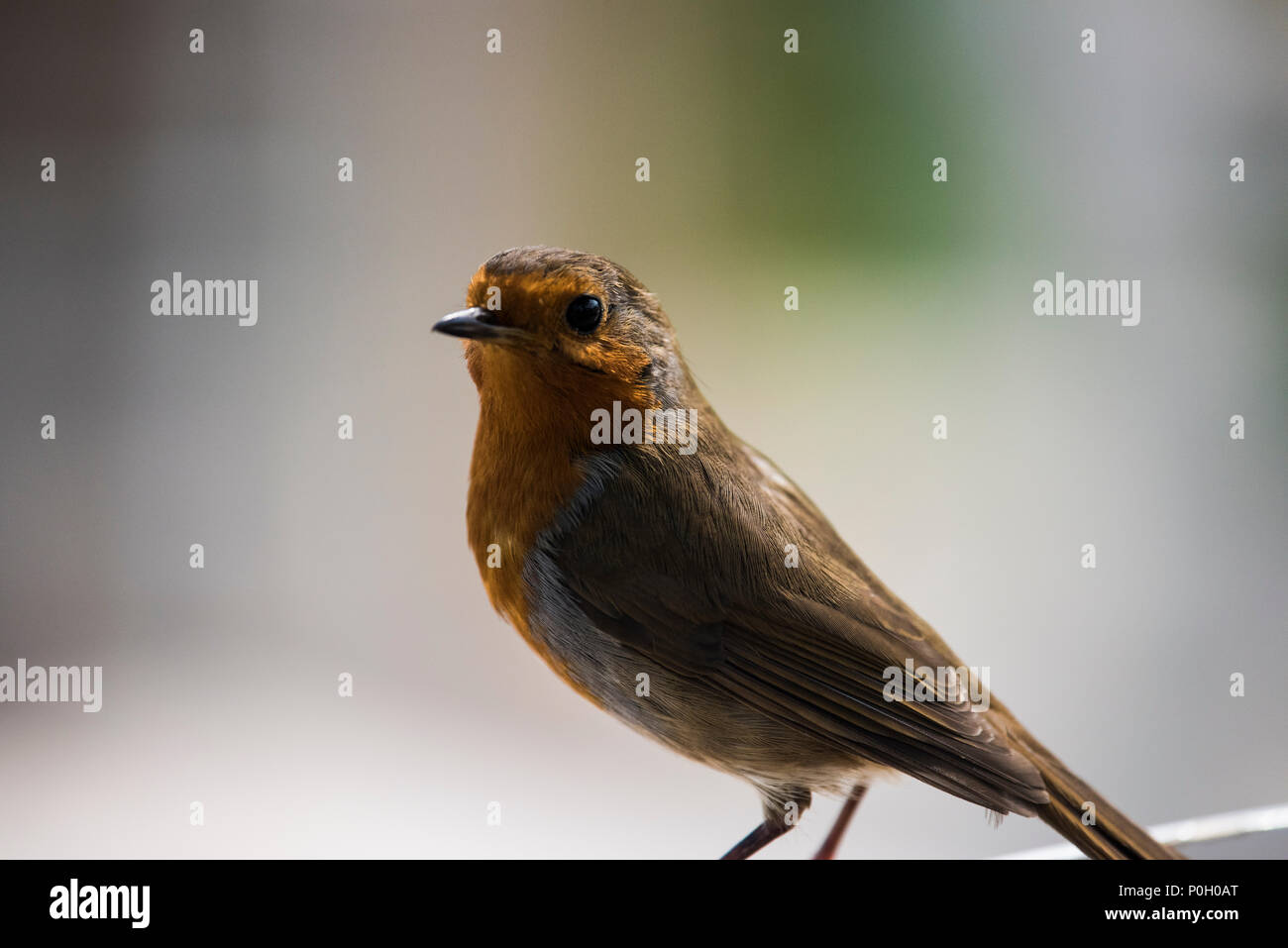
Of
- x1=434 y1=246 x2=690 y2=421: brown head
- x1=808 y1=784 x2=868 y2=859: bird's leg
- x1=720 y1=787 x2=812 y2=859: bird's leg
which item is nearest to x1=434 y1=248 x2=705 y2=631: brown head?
x1=434 y1=246 x2=690 y2=421: brown head

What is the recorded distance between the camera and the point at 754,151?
2.96m

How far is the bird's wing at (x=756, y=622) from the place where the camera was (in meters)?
1.83

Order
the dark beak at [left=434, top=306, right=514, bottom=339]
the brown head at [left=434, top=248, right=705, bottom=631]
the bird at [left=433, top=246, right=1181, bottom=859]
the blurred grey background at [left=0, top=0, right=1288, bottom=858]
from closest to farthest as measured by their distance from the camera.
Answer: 1. the dark beak at [left=434, top=306, right=514, bottom=339]
2. the brown head at [left=434, top=248, right=705, bottom=631]
3. the bird at [left=433, top=246, right=1181, bottom=859]
4. the blurred grey background at [left=0, top=0, right=1288, bottom=858]

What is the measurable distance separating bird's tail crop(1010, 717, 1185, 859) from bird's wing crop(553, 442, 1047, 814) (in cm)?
7

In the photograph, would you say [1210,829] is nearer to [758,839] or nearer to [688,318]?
[758,839]

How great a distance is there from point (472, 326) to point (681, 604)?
58 cm

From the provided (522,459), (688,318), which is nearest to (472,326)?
(522,459)

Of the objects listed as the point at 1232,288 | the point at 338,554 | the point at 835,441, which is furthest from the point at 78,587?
the point at 1232,288

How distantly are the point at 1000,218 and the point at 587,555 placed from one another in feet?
6.86

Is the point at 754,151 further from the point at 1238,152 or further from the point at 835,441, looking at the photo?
the point at 1238,152

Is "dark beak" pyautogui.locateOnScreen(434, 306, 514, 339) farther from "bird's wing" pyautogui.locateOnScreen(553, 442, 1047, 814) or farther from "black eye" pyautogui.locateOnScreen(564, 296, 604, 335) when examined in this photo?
"bird's wing" pyautogui.locateOnScreen(553, 442, 1047, 814)

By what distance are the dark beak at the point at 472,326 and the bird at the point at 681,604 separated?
8 cm

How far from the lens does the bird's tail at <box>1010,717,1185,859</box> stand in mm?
1763
